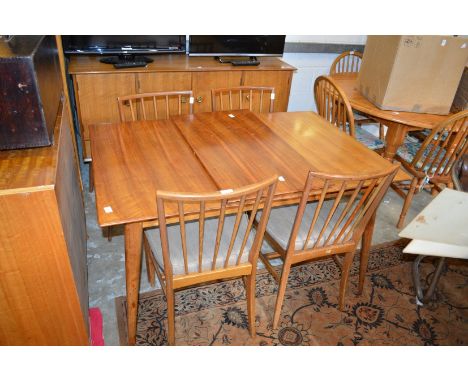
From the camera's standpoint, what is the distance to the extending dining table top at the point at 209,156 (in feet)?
4.68

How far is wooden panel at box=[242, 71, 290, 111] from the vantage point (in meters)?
3.05

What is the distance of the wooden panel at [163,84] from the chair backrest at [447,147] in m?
1.72

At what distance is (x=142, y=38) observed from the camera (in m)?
2.82

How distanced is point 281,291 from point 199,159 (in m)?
0.71

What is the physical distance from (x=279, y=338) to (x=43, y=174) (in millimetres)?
1257

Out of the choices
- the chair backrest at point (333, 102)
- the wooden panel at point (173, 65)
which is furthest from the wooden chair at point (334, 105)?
the wooden panel at point (173, 65)

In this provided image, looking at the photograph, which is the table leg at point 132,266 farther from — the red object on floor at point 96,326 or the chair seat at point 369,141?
the chair seat at point 369,141

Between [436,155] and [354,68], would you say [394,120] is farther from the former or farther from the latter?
[354,68]

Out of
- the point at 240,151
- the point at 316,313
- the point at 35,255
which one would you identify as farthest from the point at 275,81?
the point at 35,255

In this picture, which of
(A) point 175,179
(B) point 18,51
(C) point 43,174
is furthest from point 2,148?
(A) point 175,179

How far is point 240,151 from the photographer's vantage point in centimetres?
176

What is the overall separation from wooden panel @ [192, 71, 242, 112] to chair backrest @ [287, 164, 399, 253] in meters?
1.53
